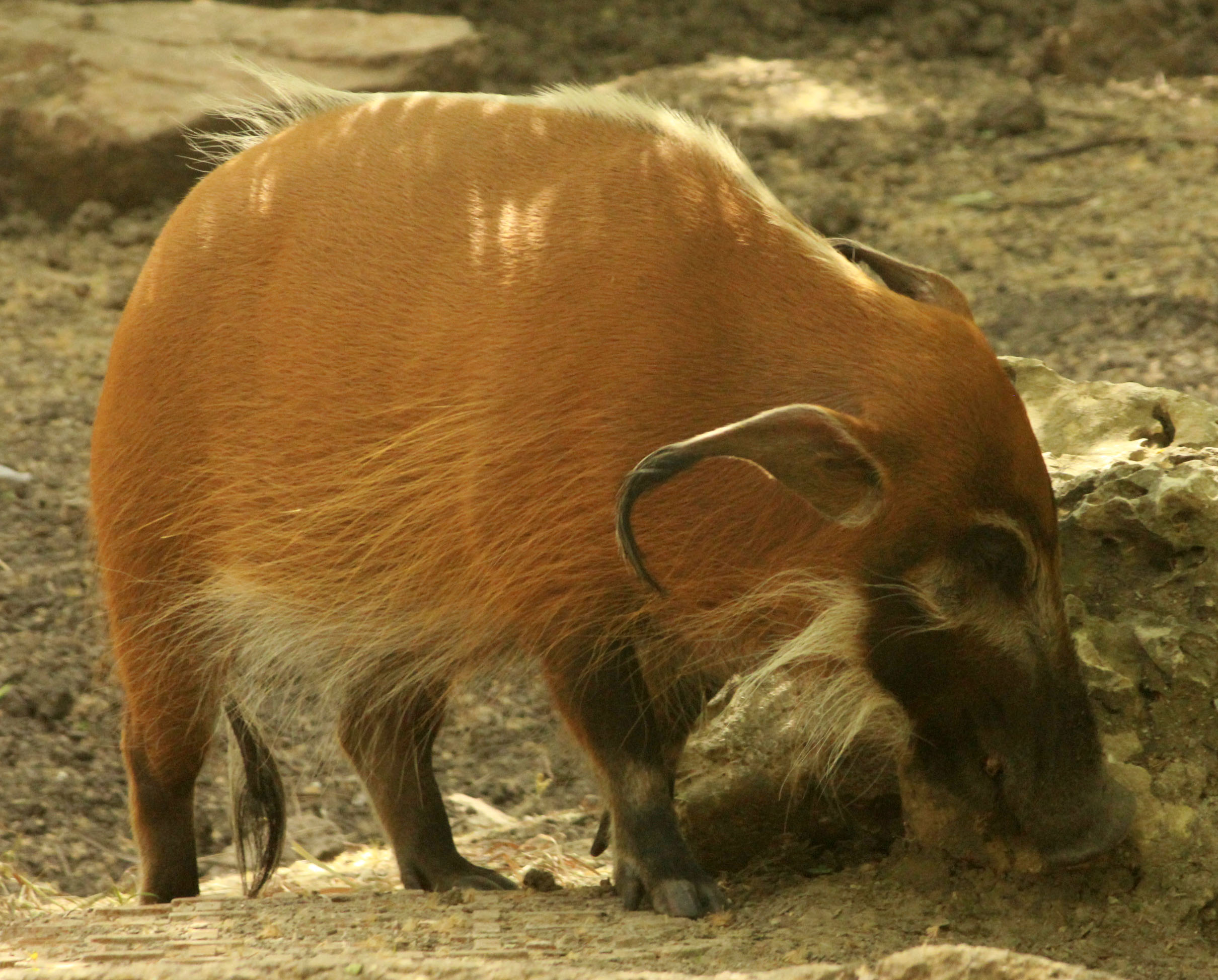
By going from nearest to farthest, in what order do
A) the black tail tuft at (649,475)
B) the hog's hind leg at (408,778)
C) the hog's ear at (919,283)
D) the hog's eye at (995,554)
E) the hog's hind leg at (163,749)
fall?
the black tail tuft at (649,475) < the hog's eye at (995,554) < the hog's ear at (919,283) < the hog's hind leg at (163,749) < the hog's hind leg at (408,778)

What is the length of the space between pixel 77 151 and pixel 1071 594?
228 inches

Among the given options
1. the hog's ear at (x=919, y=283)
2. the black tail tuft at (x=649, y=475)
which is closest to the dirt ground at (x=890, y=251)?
the black tail tuft at (x=649, y=475)

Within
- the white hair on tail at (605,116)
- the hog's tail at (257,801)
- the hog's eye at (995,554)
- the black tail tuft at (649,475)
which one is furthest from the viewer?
the hog's tail at (257,801)

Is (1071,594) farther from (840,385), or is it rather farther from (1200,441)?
(840,385)

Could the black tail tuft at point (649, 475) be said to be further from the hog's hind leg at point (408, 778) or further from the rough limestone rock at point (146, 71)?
the rough limestone rock at point (146, 71)

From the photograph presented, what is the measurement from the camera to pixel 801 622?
3.07 meters

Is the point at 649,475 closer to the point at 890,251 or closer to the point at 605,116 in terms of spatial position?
the point at 605,116

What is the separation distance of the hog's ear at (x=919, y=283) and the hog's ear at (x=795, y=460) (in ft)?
2.21

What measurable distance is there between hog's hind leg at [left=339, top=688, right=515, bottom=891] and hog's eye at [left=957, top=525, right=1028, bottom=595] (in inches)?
60.2

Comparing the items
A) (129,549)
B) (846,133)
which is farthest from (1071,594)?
(846,133)

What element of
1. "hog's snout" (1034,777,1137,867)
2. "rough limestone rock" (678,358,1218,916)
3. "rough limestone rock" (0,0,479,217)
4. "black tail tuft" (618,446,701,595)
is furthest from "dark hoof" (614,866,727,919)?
"rough limestone rock" (0,0,479,217)

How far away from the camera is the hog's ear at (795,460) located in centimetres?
262

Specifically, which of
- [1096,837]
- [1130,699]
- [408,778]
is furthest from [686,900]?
[408,778]

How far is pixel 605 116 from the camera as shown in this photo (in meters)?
3.49
